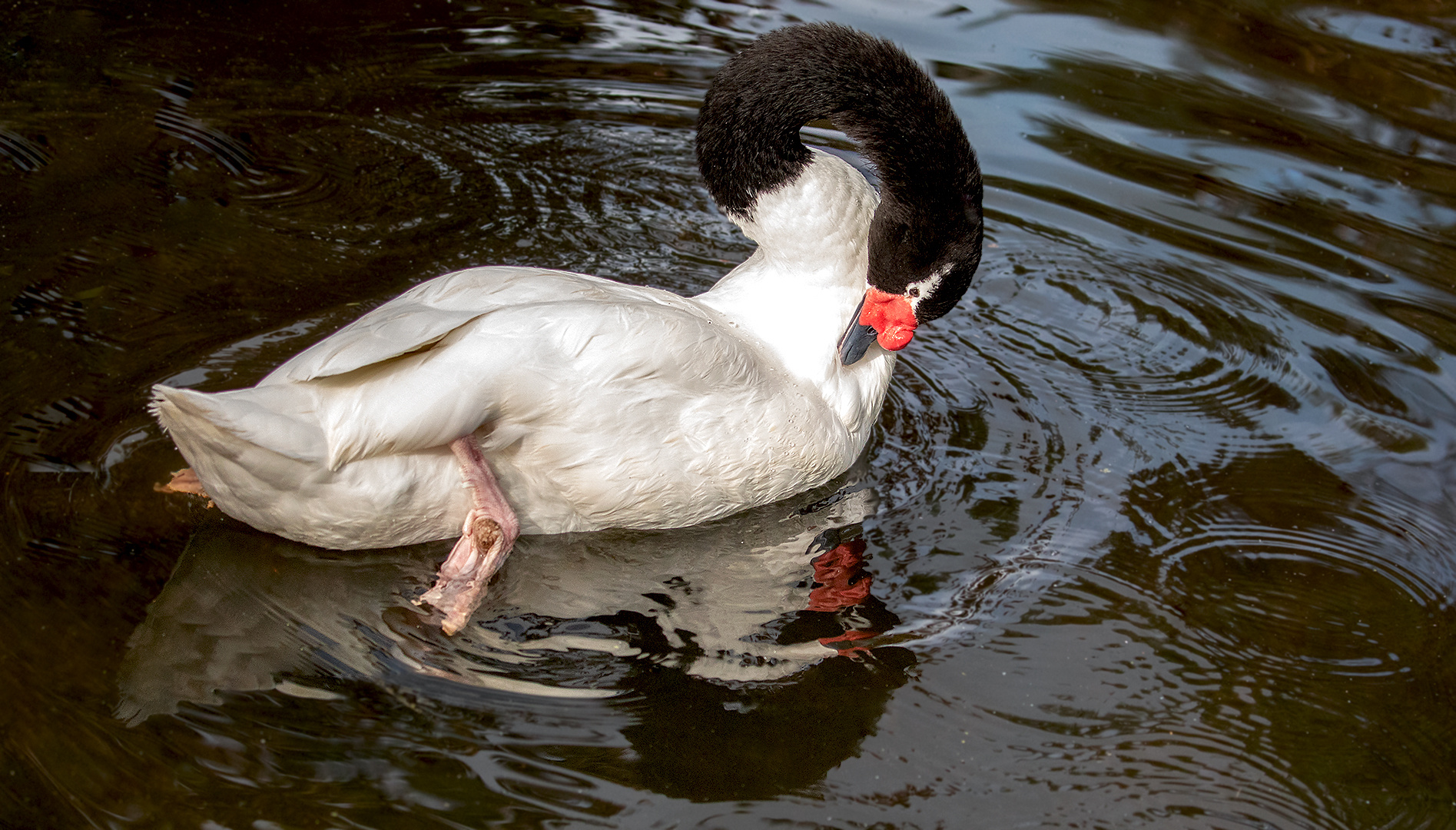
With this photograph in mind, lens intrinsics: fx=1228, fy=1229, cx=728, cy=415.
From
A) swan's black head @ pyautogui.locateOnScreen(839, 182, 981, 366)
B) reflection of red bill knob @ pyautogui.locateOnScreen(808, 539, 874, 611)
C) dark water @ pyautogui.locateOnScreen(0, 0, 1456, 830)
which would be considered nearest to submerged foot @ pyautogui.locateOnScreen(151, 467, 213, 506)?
dark water @ pyautogui.locateOnScreen(0, 0, 1456, 830)

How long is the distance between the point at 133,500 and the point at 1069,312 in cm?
365

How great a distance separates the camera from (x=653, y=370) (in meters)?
3.45

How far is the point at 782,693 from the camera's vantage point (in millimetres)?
3240

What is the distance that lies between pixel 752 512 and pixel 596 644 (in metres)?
0.85

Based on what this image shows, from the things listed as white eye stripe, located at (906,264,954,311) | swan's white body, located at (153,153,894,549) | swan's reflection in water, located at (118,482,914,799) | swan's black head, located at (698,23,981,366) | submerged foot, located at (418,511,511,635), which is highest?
swan's black head, located at (698,23,981,366)

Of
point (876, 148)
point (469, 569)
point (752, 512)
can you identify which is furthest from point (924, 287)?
point (469, 569)

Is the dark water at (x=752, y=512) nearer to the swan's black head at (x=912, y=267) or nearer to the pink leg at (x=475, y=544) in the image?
the pink leg at (x=475, y=544)

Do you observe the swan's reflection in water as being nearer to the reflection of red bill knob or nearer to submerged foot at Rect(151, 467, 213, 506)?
the reflection of red bill knob

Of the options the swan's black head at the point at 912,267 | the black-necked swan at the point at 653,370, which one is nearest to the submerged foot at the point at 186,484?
the black-necked swan at the point at 653,370

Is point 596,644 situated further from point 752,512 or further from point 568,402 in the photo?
point 752,512

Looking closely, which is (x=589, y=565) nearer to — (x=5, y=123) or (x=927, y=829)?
(x=927, y=829)

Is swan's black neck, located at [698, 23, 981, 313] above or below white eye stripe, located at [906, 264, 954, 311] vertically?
above

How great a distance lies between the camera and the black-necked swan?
10.4 feet

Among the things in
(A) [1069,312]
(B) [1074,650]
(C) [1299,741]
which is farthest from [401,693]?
(A) [1069,312]
